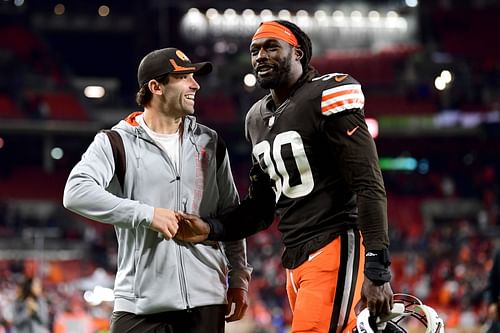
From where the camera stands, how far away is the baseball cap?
14.3 feet

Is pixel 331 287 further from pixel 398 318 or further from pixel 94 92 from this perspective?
pixel 94 92

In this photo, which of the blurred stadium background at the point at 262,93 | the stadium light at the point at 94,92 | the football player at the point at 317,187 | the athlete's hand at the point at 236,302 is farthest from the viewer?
the stadium light at the point at 94,92

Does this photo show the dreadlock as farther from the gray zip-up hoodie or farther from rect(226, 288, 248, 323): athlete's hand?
rect(226, 288, 248, 323): athlete's hand

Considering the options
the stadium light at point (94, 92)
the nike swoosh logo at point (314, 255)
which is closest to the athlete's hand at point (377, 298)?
the nike swoosh logo at point (314, 255)

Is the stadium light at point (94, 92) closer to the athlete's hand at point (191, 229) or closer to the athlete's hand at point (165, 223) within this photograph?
the athlete's hand at point (191, 229)

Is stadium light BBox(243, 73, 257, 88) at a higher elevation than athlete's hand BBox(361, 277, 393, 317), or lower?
higher

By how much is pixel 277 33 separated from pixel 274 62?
13 cm

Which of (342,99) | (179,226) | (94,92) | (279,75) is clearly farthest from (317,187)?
(94,92)

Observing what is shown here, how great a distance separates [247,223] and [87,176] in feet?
2.89

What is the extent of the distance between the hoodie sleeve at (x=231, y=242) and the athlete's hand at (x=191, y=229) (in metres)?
0.30

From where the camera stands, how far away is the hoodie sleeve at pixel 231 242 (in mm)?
4555

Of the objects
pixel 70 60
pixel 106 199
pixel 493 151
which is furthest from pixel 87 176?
pixel 70 60

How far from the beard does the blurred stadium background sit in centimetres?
1979

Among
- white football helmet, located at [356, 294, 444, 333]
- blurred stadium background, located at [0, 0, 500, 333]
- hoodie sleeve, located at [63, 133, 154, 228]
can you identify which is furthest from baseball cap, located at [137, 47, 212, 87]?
blurred stadium background, located at [0, 0, 500, 333]
